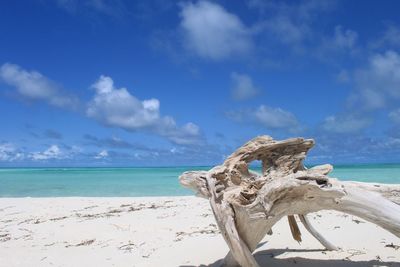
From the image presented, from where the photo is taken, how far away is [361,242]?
19.9 ft

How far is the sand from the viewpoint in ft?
18.1

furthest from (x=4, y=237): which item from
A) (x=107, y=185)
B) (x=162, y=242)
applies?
(x=107, y=185)

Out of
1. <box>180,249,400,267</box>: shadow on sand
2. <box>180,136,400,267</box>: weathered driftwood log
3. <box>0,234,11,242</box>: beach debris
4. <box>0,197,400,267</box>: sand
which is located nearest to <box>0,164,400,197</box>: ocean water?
<box>0,197,400,267</box>: sand

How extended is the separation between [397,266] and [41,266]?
489 cm

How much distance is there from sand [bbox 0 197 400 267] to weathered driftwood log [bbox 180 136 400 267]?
3.48 ft

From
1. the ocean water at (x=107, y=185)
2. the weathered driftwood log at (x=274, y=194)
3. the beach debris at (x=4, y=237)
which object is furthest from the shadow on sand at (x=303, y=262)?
the ocean water at (x=107, y=185)

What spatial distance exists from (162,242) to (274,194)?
135 inches

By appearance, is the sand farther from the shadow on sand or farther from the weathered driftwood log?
the weathered driftwood log

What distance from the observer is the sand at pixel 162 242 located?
217 inches

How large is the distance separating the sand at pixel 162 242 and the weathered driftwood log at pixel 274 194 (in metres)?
1.06

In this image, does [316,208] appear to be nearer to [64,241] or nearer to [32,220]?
[64,241]

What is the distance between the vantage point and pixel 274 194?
13.6 ft

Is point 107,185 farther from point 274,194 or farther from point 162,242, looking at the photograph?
point 274,194

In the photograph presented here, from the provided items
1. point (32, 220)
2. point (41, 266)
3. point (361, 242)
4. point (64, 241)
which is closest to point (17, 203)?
point (32, 220)
